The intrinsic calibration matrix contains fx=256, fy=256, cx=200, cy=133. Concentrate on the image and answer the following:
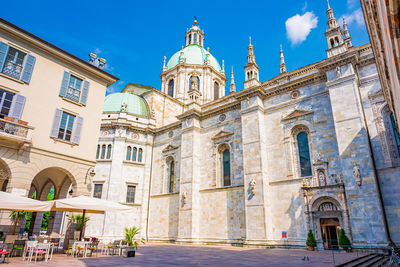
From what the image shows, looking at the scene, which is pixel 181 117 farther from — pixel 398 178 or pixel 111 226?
pixel 398 178

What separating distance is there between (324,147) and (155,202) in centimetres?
2024

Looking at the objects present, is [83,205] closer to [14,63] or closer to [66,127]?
[66,127]

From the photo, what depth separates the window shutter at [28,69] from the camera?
15585 mm

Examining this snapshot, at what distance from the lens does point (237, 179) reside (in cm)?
2416

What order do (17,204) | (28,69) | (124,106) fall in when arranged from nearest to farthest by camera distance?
1. (17,204)
2. (28,69)
3. (124,106)

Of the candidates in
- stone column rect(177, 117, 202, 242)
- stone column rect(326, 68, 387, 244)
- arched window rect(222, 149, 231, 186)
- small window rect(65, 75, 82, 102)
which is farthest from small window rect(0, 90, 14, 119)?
stone column rect(326, 68, 387, 244)

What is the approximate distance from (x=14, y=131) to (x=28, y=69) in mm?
4322

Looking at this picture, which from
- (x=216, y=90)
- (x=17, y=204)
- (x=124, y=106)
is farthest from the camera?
(x=216, y=90)

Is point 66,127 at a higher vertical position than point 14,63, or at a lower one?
lower

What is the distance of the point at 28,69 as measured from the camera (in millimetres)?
15883

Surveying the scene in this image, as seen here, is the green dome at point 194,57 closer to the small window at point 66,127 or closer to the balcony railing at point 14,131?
the small window at point 66,127

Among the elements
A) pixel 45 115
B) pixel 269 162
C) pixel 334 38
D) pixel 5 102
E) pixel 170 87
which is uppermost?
pixel 170 87

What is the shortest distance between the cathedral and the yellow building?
12.1m

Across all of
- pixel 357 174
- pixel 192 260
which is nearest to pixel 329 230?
pixel 357 174
